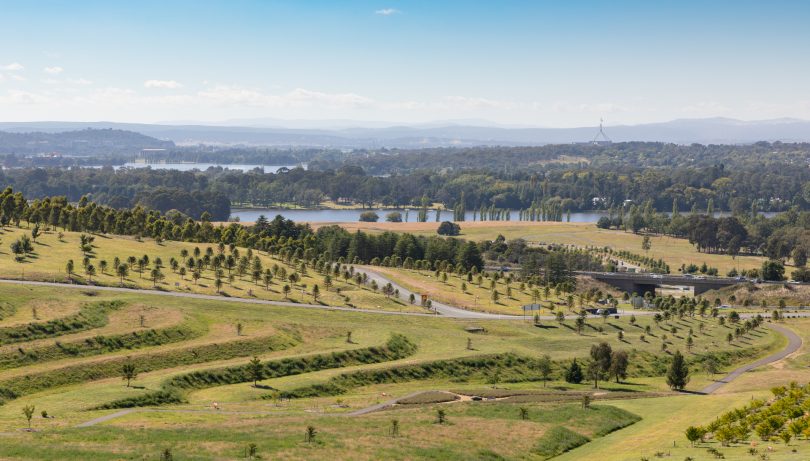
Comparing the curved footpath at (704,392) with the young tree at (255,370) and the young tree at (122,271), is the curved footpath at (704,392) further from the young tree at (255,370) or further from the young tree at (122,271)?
the young tree at (122,271)

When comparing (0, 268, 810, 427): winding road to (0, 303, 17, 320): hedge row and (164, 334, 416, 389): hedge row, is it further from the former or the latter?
(164, 334, 416, 389): hedge row

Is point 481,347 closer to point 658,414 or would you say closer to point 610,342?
point 610,342

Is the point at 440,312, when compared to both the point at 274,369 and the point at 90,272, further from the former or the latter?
the point at 274,369

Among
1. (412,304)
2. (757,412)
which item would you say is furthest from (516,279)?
(757,412)

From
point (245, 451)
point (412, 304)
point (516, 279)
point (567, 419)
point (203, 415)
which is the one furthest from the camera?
point (516, 279)

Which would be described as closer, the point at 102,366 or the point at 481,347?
the point at 102,366

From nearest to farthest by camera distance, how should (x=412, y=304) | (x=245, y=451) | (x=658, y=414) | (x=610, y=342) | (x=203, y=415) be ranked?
(x=245, y=451) → (x=203, y=415) → (x=658, y=414) → (x=610, y=342) → (x=412, y=304)
